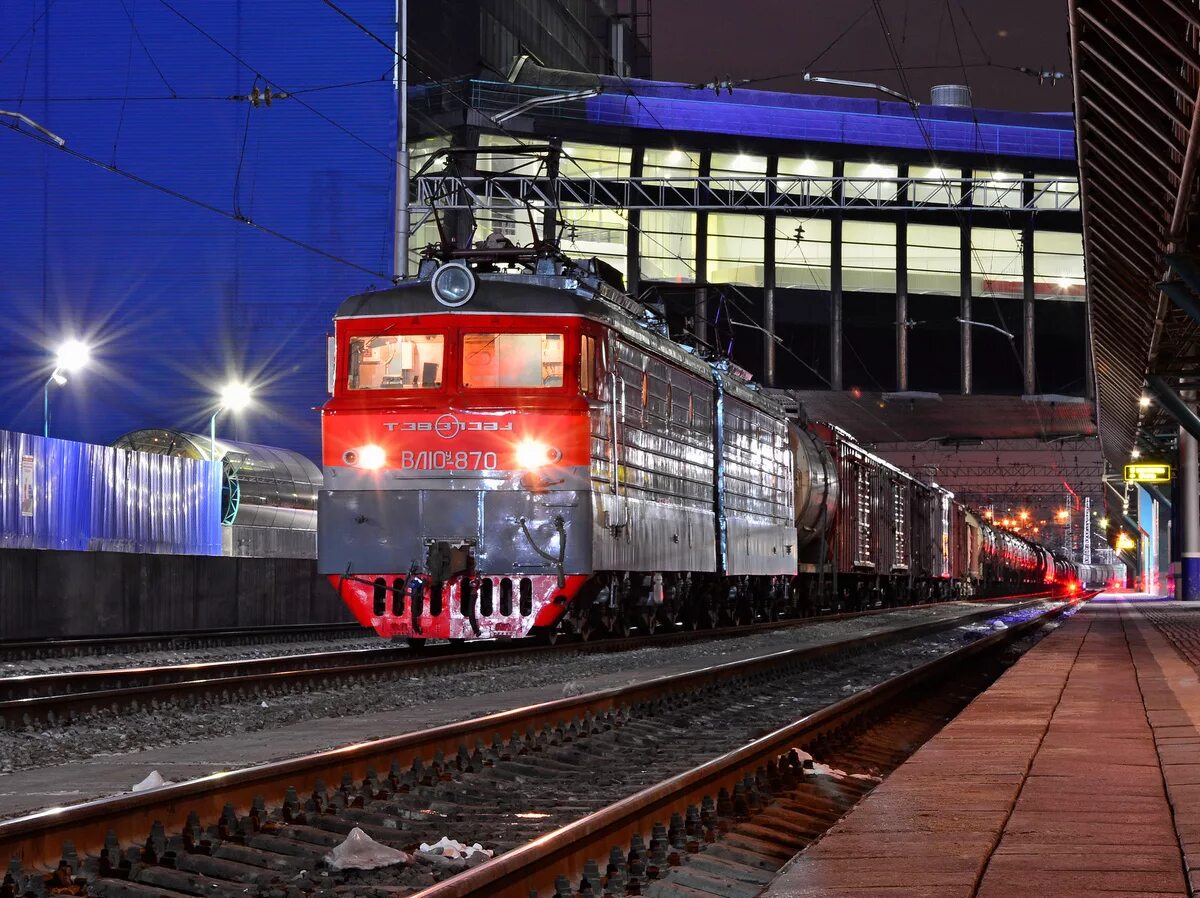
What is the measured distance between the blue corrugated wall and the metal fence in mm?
15041

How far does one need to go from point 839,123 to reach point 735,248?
516 centimetres

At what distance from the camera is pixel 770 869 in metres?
6.31

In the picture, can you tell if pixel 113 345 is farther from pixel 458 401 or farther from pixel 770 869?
pixel 770 869

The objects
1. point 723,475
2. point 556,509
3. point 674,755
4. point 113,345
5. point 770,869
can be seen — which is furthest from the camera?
point 113,345

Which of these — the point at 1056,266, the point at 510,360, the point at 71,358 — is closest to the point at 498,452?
the point at 510,360

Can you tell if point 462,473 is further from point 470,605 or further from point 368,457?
point 470,605

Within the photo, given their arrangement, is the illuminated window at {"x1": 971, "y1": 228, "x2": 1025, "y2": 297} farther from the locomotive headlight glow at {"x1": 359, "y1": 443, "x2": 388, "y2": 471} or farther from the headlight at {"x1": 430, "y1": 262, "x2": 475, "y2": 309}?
the locomotive headlight glow at {"x1": 359, "y1": 443, "x2": 388, "y2": 471}

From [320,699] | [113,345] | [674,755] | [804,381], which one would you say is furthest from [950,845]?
[804,381]

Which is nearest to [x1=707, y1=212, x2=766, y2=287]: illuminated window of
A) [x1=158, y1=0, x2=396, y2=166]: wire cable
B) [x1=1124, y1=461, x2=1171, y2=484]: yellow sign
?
[x1=158, y1=0, x2=396, y2=166]: wire cable

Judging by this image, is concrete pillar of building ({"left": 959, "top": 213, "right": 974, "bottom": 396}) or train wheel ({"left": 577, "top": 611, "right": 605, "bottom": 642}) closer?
train wheel ({"left": 577, "top": 611, "right": 605, "bottom": 642})

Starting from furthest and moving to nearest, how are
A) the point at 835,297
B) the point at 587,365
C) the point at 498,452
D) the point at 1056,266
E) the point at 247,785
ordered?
the point at 1056,266 < the point at 835,297 < the point at 587,365 < the point at 498,452 < the point at 247,785

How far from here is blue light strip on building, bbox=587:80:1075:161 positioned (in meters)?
51.4

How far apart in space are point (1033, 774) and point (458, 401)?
9.29m

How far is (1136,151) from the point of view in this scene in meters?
15.6
